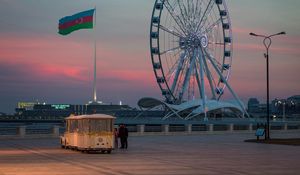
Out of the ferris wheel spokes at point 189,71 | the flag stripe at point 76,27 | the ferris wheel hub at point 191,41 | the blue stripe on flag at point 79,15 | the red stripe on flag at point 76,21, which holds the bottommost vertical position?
the ferris wheel spokes at point 189,71

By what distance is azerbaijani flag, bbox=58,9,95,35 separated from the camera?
66.1 meters

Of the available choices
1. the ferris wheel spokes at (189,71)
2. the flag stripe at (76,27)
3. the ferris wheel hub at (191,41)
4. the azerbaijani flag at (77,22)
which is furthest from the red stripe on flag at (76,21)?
the ferris wheel spokes at (189,71)

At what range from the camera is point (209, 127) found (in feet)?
252

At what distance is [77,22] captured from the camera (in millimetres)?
67000

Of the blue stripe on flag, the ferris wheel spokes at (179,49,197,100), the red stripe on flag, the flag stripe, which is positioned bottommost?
the ferris wheel spokes at (179,49,197,100)

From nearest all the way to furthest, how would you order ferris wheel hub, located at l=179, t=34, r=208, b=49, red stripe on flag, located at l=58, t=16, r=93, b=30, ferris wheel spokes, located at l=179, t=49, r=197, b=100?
red stripe on flag, located at l=58, t=16, r=93, b=30 < ferris wheel hub, located at l=179, t=34, r=208, b=49 < ferris wheel spokes, located at l=179, t=49, r=197, b=100

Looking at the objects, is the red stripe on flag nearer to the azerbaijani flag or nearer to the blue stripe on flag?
the azerbaijani flag

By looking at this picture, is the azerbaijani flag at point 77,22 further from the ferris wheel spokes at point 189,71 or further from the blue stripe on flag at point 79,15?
the ferris wheel spokes at point 189,71

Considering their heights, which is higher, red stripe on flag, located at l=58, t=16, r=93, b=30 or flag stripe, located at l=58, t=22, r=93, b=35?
red stripe on flag, located at l=58, t=16, r=93, b=30

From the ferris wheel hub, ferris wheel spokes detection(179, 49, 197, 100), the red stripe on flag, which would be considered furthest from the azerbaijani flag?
ferris wheel spokes detection(179, 49, 197, 100)

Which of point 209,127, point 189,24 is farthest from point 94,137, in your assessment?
point 189,24

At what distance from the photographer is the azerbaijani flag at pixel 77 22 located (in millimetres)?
66125

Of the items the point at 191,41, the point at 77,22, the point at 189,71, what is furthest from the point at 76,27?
the point at 189,71

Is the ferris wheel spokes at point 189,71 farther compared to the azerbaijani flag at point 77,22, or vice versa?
the ferris wheel spokes at point 189,71
